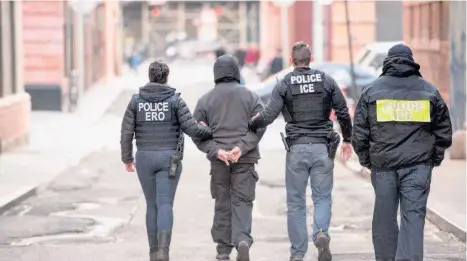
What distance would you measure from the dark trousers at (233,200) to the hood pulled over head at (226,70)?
72cm

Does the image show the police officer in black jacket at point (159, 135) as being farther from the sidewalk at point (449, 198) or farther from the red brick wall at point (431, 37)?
the red brick wall at point (431, 37)

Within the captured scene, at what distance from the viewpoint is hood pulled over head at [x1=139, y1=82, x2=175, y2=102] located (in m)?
9.73

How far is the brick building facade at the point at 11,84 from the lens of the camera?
21.5m

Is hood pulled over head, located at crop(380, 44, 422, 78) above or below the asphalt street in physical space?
above

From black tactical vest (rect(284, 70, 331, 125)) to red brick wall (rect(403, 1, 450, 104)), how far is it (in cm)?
1272

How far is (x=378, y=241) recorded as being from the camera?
846 cm

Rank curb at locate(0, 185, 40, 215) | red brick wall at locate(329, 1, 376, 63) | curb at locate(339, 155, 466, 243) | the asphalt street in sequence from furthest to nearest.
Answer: red brick wall at locate(329, 1, 376, 63)
curb at locate(0, 185, 40, 215)
curb at locate(339, 155, 466, 243)
the asphalt street

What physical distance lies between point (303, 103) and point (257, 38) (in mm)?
79955

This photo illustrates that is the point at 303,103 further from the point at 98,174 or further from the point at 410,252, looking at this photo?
the point at 98,174

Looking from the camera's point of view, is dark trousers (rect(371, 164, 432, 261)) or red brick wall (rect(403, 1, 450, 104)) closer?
dark trousers (rect(371, 164, 432, 261))

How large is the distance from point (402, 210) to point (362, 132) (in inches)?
24.5

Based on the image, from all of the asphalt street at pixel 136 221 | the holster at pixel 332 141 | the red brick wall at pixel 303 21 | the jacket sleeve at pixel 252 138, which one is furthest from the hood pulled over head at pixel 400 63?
the red brick wall at pixel 303 21

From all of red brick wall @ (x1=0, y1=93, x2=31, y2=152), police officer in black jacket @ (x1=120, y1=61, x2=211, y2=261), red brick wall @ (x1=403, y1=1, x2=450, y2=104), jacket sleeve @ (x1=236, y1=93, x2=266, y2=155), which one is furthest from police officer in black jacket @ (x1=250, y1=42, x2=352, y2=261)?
red brick wall @ (x1=403, y1=1, x2=450, y2=104)

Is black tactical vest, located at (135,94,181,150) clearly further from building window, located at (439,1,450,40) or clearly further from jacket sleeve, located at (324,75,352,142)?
building window, located at (439,1,450,40)
